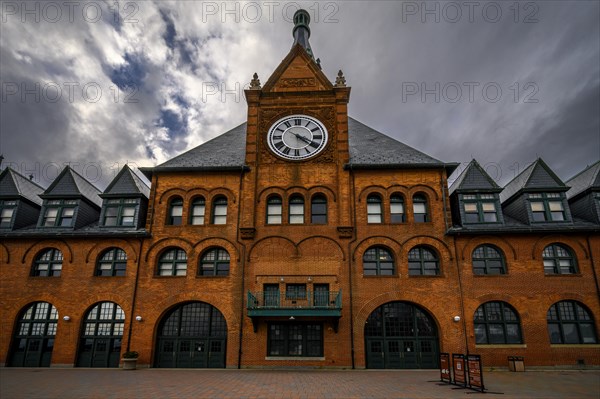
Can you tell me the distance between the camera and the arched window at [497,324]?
70.9 ft

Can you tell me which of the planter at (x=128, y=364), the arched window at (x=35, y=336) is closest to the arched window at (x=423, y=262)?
the planter at (x=128, y=364)

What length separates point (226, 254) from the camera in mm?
23953

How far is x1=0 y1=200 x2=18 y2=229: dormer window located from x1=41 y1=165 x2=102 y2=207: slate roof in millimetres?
2110

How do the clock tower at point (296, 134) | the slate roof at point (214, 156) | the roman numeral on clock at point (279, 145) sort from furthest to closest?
the roman numeral on clock at point (279, 145) → the slate roof at point (214, 156) → the clock tower at point (296, 134)

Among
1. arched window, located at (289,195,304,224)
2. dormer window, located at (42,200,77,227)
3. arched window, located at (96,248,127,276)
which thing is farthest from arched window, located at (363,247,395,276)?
dormer window, located at (42,200,77,227)

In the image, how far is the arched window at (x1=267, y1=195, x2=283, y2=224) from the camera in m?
24.5

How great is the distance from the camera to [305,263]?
23047mm

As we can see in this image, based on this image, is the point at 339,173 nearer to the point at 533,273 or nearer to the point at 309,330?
the point at 309,330

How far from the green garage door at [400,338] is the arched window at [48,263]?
64.3 feet

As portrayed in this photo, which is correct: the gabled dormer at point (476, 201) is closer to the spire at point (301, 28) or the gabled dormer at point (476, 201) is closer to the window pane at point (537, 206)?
the window pane at point (537, 206)

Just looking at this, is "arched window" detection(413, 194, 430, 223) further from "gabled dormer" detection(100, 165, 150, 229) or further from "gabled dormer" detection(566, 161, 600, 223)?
"gabled dormer" detection(100, 165, 150, 229)

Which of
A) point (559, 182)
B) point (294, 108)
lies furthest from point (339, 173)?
point (559, 182)

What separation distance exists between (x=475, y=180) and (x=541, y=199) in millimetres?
4022

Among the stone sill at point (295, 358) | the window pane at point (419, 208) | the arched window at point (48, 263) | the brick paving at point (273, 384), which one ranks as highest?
the window pane at point (419, 208)
